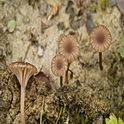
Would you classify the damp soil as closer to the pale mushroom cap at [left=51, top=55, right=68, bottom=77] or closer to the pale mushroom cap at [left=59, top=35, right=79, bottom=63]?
the pale mushroom cap at [left=51, top=55, right=68, bottom=77]

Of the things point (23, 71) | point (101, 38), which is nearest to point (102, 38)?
point (101, 38)

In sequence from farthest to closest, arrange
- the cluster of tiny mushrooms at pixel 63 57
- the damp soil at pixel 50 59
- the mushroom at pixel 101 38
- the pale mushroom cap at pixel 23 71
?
the mushroom at pixel 101 38 < the damp soil at pixel 50 59 < the cluster of tiny mushrooms at pixel 63 57 < the pale mushroom cap at pixel 23 71

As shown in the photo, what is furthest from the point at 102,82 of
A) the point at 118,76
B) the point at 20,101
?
the point at 20,101

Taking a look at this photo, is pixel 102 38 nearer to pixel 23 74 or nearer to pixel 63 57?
pixel 63 57

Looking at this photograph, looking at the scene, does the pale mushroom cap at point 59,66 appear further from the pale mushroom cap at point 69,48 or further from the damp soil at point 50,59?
the damp soil at point 50,59

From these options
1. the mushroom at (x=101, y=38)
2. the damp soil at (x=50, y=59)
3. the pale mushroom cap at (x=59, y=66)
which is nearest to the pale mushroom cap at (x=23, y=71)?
the damp soil at (x=50, y=59)

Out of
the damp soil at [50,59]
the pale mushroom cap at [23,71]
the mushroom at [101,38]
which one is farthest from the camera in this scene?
the mushroom at [101,38]

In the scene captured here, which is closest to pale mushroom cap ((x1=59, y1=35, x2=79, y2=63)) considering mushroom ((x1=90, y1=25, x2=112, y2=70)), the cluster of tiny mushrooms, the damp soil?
the cluster of tiny mushrooms

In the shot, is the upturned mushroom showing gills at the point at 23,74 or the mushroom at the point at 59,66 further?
the mushroom at the point at 59,66
